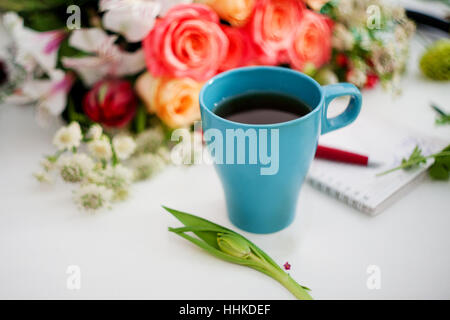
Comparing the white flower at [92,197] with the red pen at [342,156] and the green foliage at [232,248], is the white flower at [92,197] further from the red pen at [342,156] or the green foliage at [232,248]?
the red pen at [342,156]

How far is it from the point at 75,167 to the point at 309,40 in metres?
0.45

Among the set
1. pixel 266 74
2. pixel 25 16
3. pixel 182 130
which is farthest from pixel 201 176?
pixel 25 16

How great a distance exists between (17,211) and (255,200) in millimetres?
352

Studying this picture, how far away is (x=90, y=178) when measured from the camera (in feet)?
2.05

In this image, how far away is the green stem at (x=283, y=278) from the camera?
19.3 inches

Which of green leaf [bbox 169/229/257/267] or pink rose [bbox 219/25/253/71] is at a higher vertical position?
pink rose [bbox 219/25/253/71]

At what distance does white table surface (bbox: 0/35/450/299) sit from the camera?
0.51 meters

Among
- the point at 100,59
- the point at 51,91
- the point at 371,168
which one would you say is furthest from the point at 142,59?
the point at 371,168

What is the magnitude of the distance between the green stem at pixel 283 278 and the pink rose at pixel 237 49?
0.34 metres

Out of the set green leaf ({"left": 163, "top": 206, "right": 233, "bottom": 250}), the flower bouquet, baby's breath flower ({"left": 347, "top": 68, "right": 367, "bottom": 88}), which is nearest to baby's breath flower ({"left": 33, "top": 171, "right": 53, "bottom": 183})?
the flower bouquet

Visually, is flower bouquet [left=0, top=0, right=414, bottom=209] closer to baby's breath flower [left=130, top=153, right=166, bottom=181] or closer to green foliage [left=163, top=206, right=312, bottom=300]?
baby's breath flower [left=130, top=153, right=166, bottom=181]

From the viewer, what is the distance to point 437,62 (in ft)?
2.78

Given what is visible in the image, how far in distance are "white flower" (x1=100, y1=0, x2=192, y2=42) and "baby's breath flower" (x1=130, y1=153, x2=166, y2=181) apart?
18 cm
